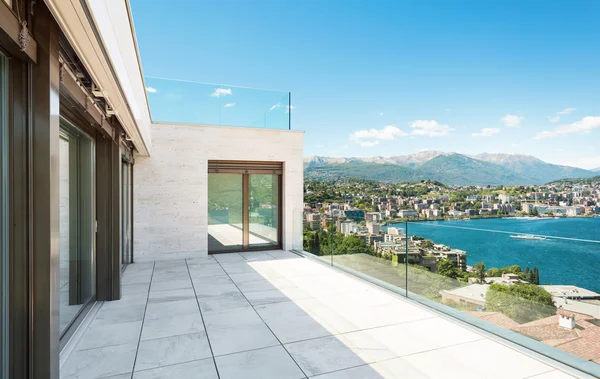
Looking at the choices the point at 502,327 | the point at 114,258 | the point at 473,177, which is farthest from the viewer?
the point at 473,177

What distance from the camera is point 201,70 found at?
1845 centimetres

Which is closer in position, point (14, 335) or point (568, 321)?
point (14, 335)

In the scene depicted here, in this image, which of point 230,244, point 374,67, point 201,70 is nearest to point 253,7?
point 201,70

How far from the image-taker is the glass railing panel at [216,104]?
23.9 ft

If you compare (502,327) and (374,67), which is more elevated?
(374,67)

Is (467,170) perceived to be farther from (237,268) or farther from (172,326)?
(172,326)

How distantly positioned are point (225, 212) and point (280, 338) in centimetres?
490

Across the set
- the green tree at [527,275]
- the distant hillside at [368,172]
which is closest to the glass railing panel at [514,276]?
the green tree at [527,275]

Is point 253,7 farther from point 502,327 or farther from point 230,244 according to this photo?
point 502,327

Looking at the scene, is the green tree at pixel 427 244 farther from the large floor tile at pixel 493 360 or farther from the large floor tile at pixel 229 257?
the large floor tile at pixel 229 257

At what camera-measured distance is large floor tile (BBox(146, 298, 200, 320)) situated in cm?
392

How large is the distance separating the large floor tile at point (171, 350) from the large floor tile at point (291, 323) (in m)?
0.69

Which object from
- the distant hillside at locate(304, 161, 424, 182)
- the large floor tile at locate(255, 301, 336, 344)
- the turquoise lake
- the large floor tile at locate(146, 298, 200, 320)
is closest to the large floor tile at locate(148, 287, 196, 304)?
the large floor tile at locate(146, 298, 200, 320)

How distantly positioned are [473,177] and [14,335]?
18834mm
